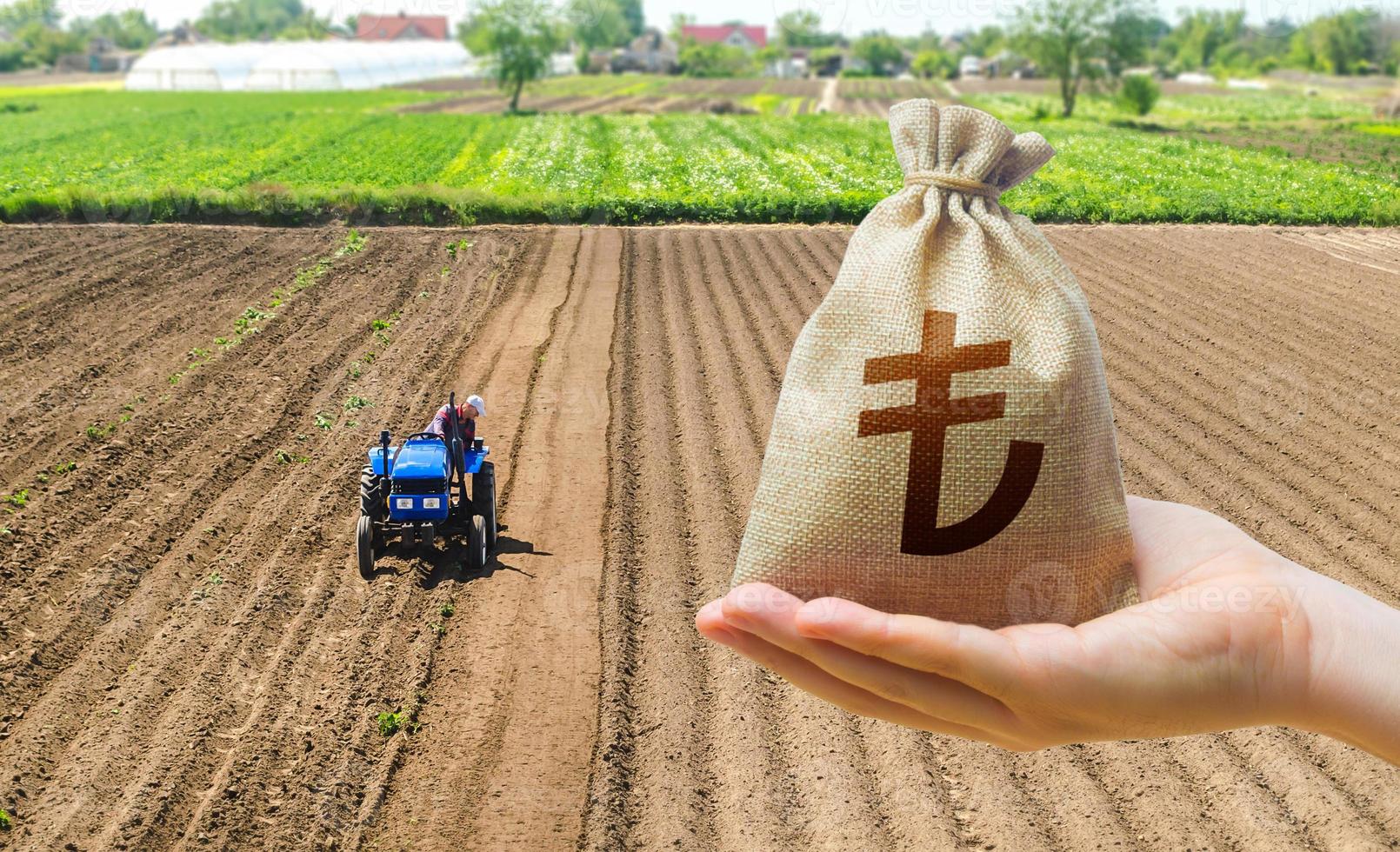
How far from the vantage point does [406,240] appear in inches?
814

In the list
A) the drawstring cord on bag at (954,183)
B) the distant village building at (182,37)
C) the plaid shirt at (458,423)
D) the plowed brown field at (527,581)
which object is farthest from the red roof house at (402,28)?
the drawstring cord on bag at (954,183)

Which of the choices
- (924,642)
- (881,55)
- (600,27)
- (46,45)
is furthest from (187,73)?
(924,642)

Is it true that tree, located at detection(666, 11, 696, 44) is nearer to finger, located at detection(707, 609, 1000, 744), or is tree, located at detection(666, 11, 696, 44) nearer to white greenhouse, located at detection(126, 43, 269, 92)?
white greenhouse, located at detection(126, 43, 269, 92)

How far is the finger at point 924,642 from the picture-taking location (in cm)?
178

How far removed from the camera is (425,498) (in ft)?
26.7

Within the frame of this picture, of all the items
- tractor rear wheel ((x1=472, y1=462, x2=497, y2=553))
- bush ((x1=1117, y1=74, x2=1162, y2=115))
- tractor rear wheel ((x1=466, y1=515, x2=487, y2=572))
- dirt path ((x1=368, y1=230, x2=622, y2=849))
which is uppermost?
bush ((x1=1117, y1=74, x2=1162, y2=115))

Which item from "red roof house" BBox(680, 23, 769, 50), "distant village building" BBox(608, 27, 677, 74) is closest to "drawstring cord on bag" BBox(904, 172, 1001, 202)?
"distant village building" BBox(608, 27, 677, 74)

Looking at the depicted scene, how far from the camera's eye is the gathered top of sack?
2.29 meters

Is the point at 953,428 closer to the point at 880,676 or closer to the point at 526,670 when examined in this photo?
the point at 880,676

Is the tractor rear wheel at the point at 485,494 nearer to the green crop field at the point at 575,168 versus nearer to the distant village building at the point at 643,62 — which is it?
the green crop field at the point at 575,168

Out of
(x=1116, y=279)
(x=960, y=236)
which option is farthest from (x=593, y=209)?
(x=960, y=236)

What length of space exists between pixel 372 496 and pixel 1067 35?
4694cm

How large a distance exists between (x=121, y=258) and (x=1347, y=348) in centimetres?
1862

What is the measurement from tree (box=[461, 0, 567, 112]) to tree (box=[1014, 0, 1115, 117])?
2018 cm
